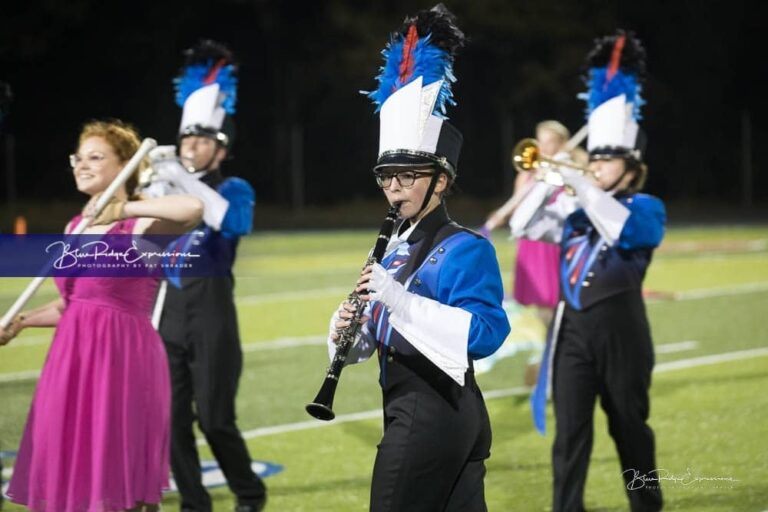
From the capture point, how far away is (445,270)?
395 centimetres

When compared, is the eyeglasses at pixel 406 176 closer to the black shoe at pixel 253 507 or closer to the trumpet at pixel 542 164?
the trumpet at pixel 542 164

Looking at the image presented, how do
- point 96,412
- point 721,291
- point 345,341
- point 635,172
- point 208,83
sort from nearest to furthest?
1. point 345,341
2. point 96,412
3. point 635,172
4. point 208,83
5. point 721,291

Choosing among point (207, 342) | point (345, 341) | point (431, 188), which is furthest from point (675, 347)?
point (345, 341)

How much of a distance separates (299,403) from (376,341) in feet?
16.4

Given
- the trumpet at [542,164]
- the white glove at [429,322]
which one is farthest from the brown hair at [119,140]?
the trumpet at [542,164]

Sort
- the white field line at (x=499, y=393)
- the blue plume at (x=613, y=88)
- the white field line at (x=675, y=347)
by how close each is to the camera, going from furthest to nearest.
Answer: the white field line at (x=675, y=347) → the white field line at (x=499, y=393) → the blue plume at (x=613, y=88)

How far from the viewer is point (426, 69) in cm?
409

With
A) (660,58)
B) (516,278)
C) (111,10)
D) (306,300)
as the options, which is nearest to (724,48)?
(660,58)

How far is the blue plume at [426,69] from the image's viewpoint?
13.4 ft

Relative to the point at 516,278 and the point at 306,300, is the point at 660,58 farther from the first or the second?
the point at 516,278

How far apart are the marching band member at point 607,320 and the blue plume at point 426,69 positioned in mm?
1916

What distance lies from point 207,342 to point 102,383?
1.25 m

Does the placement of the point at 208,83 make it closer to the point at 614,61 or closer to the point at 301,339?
the point at 614,61

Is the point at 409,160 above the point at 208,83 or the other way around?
the other way around
